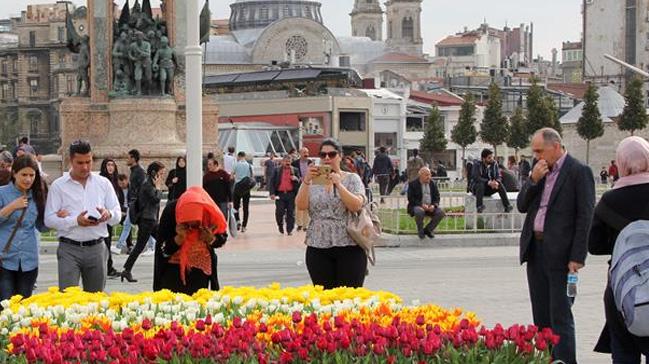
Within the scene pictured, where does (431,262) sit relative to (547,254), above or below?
below

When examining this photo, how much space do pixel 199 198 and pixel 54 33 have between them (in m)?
134

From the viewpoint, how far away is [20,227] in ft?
34.3

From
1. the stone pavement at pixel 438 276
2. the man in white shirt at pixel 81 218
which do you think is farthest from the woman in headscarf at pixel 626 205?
the man in white shirt at pixel 81 218

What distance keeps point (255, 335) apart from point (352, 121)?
254 ft

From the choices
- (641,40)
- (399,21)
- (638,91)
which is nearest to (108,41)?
(638,91)

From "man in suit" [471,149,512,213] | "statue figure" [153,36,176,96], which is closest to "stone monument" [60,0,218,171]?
"statue figure" [153,36,176,96]

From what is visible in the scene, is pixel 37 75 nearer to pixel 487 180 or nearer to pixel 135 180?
pixel 487 180

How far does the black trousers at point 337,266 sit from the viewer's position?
1045 cm

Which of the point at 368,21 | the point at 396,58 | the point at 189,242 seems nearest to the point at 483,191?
the point at 189,242

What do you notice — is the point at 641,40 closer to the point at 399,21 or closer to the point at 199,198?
the point at 399,21

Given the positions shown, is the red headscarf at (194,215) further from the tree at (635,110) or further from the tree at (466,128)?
the tree at (466,128)

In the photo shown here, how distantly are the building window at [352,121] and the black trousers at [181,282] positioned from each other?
7423 cm

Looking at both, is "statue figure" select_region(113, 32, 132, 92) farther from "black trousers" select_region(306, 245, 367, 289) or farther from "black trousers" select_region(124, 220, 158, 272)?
"black trousers" select_region(306, 245, 367, 289)

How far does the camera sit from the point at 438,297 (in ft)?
48.8
